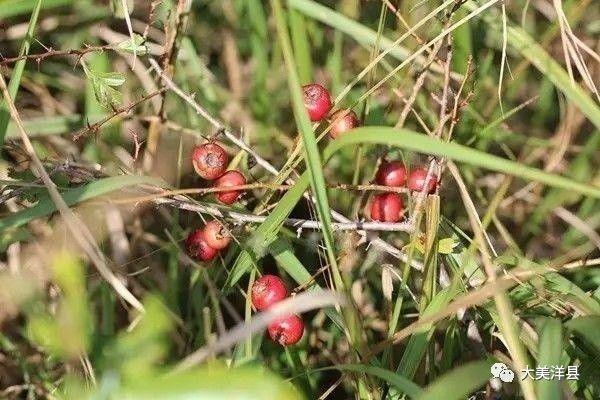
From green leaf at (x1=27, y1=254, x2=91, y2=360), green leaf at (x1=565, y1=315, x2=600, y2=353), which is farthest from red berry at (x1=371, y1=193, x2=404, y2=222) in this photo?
green leaf at (x1=27, y1=254, x2=91, y2=360)

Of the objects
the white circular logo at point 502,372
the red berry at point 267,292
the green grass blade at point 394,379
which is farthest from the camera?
the red berry at point 267,292

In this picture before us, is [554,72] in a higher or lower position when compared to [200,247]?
higher

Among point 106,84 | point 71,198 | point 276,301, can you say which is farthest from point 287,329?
point 106,84

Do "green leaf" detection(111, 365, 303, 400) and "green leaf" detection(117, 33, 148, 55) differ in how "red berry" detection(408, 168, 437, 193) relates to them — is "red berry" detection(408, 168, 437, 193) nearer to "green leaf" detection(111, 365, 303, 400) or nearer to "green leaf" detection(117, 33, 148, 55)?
"green leaf" detection(117, 33, 148, 55)

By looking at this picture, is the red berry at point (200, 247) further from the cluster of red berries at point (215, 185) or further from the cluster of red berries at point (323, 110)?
the cluster of red berries at point (323, 110)

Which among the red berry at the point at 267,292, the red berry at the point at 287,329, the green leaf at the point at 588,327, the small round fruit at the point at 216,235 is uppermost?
the green leaf at the point at 588,327

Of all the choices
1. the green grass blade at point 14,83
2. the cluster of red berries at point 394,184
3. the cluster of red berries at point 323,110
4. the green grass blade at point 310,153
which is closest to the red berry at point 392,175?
the cluster of red berries at point 394,184

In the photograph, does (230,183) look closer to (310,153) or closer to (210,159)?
(210,159)
